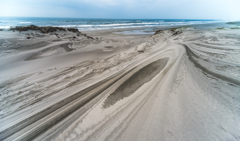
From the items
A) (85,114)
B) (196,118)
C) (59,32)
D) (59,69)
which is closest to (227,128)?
(196,118)

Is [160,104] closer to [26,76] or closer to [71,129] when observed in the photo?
[71,129]

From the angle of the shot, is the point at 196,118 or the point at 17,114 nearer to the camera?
the point at 196,118

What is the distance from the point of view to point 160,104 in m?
1.89

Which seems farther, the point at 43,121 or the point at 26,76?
the point at 26,76

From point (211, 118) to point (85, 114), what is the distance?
7.11ft

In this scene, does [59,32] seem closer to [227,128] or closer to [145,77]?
[145,77]

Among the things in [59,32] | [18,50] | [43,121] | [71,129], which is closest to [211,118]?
[71,129]

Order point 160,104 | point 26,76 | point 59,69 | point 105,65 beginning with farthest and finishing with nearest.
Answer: point 105,65
point 59,69
point 26,76
point 160,104

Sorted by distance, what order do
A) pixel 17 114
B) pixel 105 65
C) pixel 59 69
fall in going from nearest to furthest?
pixel 17 114 < pixel 59 69 < pixel 105 65

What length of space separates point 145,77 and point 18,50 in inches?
247

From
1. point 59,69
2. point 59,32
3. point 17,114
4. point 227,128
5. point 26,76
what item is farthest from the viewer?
point 59,32

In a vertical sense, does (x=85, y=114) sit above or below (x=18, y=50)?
below

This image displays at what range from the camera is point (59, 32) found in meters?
7.88

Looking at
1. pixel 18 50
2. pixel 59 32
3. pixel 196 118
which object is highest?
pixel 59 32
